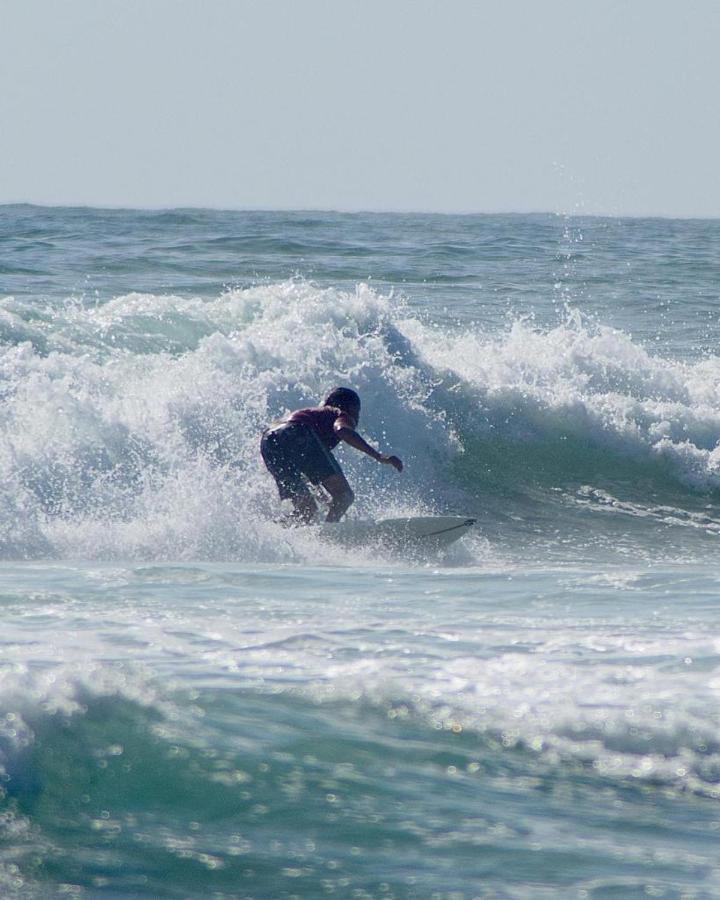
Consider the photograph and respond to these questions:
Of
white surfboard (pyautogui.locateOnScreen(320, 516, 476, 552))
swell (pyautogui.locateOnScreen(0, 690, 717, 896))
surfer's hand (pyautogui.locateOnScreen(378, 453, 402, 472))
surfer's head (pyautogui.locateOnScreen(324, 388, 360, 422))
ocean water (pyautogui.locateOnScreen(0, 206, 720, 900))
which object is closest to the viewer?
swell (pyautogui.locateOnScreen(0, 690, 717, 896))

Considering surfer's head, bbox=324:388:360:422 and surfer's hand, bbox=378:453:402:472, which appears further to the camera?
surfer's head, bbox=324:388:360:422

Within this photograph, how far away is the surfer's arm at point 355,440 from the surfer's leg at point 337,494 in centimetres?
31

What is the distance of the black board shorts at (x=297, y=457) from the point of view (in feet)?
31.1

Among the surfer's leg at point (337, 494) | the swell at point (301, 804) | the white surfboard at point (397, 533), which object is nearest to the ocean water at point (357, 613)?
the swell at point (301, 804)

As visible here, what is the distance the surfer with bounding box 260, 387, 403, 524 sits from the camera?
31.1 feet

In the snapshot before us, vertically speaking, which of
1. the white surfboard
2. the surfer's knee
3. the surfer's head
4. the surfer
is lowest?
the white surfboard

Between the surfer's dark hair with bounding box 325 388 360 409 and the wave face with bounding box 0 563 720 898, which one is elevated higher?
the surfer's dark hair with bounding box 325 388 360 409

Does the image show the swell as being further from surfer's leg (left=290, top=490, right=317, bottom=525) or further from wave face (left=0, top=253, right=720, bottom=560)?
surfer's leg (left=290, top=490, right=317, bottom=525)

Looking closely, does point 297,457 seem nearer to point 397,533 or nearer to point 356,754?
point 397,533

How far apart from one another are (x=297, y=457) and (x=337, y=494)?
41 cm

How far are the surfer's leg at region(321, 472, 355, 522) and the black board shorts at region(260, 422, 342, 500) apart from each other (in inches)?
1.5

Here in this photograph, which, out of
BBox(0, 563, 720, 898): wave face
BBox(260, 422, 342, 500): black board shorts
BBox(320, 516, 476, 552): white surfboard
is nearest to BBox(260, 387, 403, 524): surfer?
BBox(260, 422, 342, 500): black board shorts

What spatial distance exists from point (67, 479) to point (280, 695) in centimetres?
643

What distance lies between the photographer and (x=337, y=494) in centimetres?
952
